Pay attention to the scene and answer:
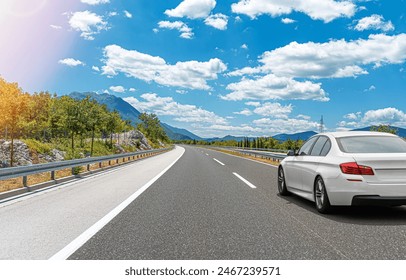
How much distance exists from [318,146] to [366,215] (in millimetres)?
1683

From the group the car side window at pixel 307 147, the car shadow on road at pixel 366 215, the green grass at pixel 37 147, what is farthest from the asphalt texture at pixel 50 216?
the green grass at pixel 37 147

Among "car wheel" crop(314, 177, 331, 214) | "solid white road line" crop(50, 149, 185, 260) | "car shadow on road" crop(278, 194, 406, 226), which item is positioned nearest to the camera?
"solid white road line" crop(50, 149, 185, 260)

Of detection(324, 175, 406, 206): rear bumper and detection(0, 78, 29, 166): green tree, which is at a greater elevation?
detection(0, 78, 29, 166): green tree

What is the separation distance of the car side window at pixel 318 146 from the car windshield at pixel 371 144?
472mm

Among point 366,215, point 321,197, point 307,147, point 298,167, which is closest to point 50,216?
point 321,197

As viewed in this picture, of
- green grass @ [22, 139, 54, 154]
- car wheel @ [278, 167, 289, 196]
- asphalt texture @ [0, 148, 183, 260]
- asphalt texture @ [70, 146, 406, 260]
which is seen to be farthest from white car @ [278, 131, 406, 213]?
green grass @ [22, 139, 54, 154]

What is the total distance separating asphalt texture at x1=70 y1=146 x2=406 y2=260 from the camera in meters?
4.33

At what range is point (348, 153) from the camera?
655 centimetres

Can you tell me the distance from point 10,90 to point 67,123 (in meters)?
6.63

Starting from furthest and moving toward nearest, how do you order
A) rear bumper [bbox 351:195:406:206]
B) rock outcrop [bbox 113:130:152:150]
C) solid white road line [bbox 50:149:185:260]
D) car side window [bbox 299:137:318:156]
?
rock outcrop [bbox 113:130:152:150]
car side window [bbox 299:137:318:156]
rear bumper [bbox 351:195:406:206]
solid white road line [bbox 50:149:185:260]

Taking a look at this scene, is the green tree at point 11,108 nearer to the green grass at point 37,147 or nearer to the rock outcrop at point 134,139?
the green grass at point 37,147

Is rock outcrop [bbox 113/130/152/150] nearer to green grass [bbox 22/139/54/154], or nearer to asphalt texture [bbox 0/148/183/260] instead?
green grass [bbox 22/139/54/154]

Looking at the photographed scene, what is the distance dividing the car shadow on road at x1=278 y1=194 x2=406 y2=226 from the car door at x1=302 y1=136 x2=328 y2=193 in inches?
19.4
